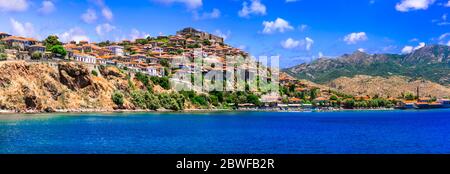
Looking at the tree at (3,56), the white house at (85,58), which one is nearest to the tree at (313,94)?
Answer: the white house at (85,58)

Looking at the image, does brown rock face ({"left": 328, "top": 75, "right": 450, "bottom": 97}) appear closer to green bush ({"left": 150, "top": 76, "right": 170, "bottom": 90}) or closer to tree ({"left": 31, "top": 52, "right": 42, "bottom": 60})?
green bush ({"left": 150, "top": 76, "right": 170, "bottom": 90})

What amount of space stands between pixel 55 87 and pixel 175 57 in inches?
1711

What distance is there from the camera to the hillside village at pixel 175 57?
74.3 metres

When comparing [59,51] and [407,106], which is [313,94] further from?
[59,51]

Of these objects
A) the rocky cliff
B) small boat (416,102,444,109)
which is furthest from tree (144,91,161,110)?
small boat (416,102,444,109)

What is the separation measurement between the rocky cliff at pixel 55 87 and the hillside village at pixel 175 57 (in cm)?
259

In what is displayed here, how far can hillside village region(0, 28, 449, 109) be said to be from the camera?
74312mm

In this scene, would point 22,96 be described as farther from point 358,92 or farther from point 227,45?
point 358,92

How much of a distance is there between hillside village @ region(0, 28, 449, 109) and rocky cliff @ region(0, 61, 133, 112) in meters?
2.59

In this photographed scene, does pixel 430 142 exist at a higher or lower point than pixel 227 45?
lower

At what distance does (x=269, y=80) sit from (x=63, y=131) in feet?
264

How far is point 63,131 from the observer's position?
3488 cm
